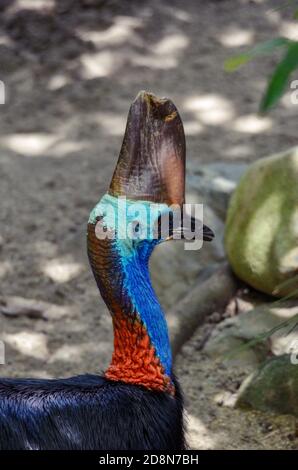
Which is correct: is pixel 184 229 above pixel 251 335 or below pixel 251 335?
above

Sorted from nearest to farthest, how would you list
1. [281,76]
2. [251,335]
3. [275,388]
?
[281,76] → [275,388] → [251,335]

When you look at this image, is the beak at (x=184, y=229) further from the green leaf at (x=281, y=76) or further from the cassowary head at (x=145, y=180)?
the green leaf at (x=281, y=76)

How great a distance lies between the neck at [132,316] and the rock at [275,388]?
0.91 meters

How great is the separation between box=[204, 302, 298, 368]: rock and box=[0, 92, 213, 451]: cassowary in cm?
114

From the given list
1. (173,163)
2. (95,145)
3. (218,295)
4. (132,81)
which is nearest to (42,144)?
(95,145)

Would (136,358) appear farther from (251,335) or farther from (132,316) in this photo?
(251,335)

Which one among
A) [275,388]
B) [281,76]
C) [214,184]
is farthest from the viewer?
[214,184]

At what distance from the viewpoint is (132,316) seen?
2393 mm

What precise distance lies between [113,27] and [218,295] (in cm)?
293

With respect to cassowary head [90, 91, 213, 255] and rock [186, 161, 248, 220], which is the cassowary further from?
rock [186, 161, 248, 220]

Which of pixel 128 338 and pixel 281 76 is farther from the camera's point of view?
pixel 128 338

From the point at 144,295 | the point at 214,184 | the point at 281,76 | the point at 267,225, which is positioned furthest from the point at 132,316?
the point at 214,184

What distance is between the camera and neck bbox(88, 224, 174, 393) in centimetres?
236

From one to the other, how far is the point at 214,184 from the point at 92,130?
1206 mm
